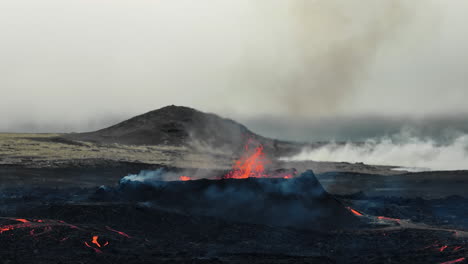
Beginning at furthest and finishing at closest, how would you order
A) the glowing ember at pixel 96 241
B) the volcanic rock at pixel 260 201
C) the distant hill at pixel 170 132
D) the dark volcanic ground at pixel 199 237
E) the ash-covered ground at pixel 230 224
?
the distant hill at pixel 170 132 → the volcanic rock at pixel 260 201 → the glowing ember at pixel 96 241 → the ash-covered ground at pixel 230 224 → the dark volcanic ground at pixel 199 237

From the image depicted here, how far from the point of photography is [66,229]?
1040 inches

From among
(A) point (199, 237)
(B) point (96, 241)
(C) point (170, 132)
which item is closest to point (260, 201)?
(A) point (199, 237)

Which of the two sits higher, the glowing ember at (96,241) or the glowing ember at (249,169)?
the glowing ember at (249,169)

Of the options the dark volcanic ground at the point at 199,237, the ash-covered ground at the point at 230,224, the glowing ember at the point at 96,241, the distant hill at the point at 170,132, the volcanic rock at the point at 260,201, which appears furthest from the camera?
the distant hill at the point at 170,132

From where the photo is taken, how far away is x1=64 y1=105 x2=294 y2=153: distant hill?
160575mm

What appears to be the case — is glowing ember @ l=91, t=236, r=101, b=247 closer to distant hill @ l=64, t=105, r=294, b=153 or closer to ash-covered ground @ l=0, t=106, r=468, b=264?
ash-covered ground @ l=0, t=106, r=468, b=264

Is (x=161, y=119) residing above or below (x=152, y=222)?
above

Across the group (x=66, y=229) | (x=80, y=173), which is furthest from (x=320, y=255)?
(x=80, y=173)

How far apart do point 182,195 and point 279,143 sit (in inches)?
6497

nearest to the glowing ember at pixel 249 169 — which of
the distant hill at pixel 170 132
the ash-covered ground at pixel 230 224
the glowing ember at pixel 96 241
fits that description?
the ash-covered ground at pixel 230 224

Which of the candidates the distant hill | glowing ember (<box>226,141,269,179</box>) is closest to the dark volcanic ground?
glowing ember (<box>226,141,269,179</box>)

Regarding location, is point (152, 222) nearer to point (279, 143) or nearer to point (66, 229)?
point (66, 229)

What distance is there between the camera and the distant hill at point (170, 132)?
160575 millimetres

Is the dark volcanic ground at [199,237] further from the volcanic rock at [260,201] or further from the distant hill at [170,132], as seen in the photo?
the distant hill at [170,132]
